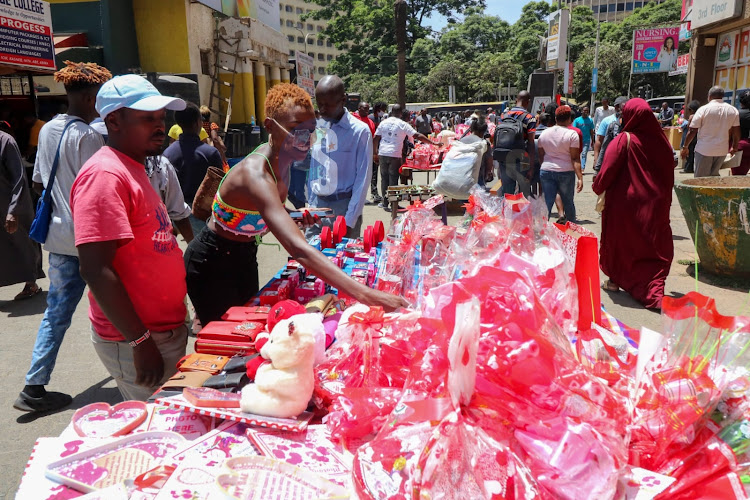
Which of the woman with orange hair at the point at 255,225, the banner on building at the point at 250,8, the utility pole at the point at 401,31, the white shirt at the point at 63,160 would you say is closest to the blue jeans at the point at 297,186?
the white shirt at the point at 63,160

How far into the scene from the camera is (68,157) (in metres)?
3.46

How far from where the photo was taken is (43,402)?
3549 millimetres

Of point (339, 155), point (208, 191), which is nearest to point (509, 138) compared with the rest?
point (339, 155)

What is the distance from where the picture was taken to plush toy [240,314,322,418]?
4.81 feet

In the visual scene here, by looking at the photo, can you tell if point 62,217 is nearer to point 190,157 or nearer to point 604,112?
point 190,157

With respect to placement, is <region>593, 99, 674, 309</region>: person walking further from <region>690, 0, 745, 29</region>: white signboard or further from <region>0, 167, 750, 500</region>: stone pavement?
<region>690, 0, 745, 29</region>: white signboard

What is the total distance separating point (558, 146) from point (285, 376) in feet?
23.8

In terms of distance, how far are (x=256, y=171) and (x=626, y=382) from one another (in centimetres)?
168

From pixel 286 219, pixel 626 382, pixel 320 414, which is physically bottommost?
pixel 320 414

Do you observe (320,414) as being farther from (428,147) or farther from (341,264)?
(428,147)

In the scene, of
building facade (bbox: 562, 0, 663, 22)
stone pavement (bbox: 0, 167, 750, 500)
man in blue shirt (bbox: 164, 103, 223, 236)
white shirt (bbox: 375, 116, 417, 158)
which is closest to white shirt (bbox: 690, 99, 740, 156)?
stone pavement (bbox: 0, 167, 750, 500)

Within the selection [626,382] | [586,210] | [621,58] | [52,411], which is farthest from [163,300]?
[621,58]

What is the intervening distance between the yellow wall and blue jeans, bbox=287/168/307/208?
43.9 feet

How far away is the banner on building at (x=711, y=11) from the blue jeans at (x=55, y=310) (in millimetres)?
15520
